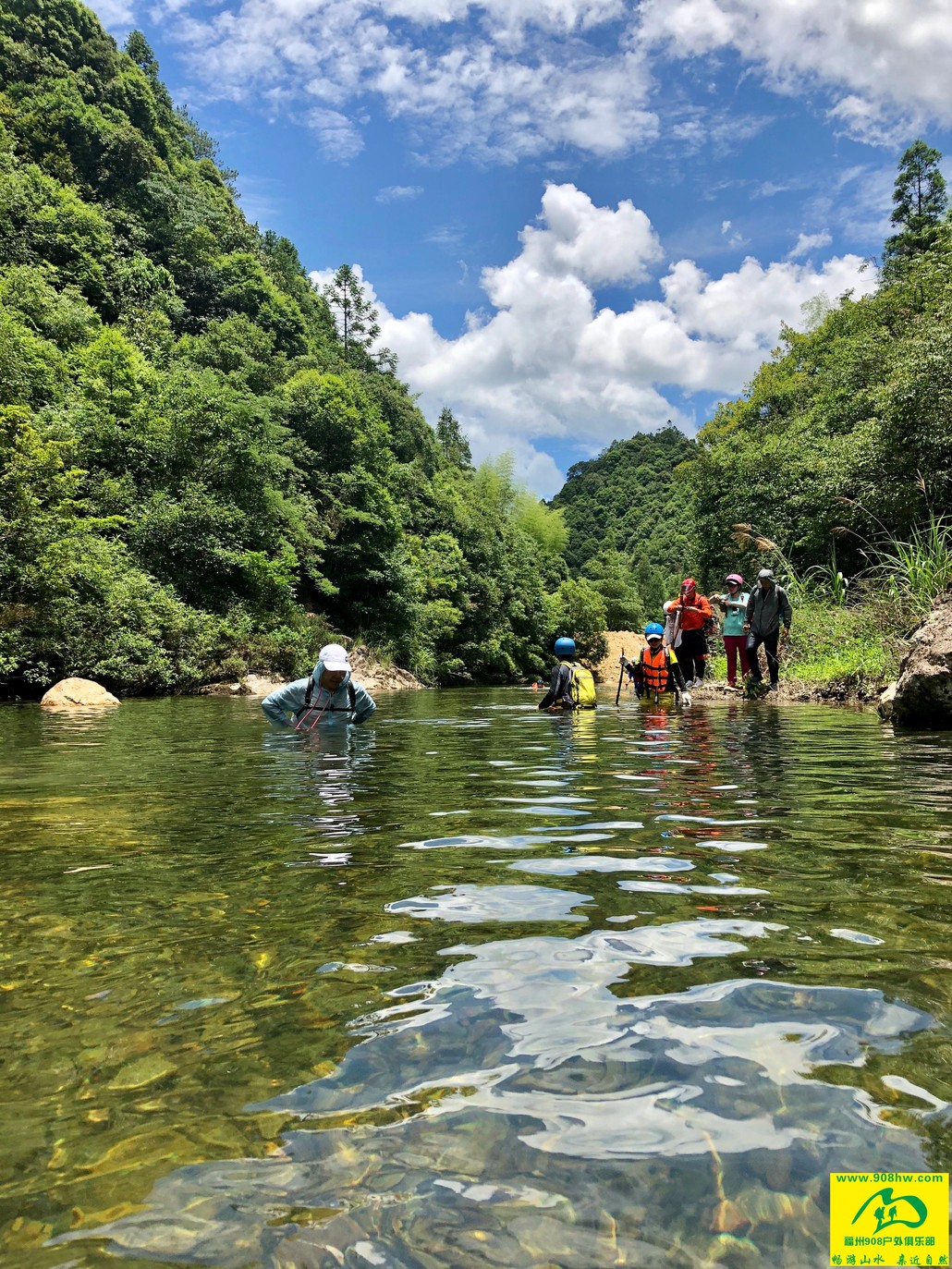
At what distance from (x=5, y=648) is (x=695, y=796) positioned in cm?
1718

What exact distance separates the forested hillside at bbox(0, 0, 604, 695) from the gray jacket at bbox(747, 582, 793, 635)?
49.3 feet

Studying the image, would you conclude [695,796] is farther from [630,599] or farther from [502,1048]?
[630,599]

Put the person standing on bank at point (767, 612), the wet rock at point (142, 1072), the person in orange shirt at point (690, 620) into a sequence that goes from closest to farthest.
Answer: the wet rock at point (142, 1072) → the person standing on bank at point (767, 612) → the person in orange shirt at point (690, 620)

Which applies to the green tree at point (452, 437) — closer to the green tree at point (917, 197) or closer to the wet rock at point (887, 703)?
the green tree at point (917, 197)

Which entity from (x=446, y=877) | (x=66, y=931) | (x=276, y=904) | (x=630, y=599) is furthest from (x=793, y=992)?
(x=630, y=599)

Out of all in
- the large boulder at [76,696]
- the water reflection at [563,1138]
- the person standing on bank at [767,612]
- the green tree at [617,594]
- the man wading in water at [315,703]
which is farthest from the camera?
the green tree at [617,594]

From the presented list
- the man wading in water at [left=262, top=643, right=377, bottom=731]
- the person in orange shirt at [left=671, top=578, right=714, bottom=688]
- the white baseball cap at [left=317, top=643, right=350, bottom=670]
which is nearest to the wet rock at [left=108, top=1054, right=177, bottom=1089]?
the white baseball cap at [left=317, top=643, right=350, bottom=670]

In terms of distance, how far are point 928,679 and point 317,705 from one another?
22.3ft

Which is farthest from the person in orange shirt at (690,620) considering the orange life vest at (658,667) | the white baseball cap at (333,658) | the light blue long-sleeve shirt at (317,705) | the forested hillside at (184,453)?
the forested hillside at (184,453)

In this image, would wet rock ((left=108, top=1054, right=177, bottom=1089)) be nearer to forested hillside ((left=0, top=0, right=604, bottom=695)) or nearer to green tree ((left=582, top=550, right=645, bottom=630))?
forested hillside ((left=0, top=0, right=604, bottom=695))

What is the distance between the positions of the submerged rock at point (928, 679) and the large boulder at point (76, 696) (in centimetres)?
1436

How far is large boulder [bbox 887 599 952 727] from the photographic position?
7742mm

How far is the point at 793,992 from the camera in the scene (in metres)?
1.86

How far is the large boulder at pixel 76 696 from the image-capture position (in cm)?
1532
